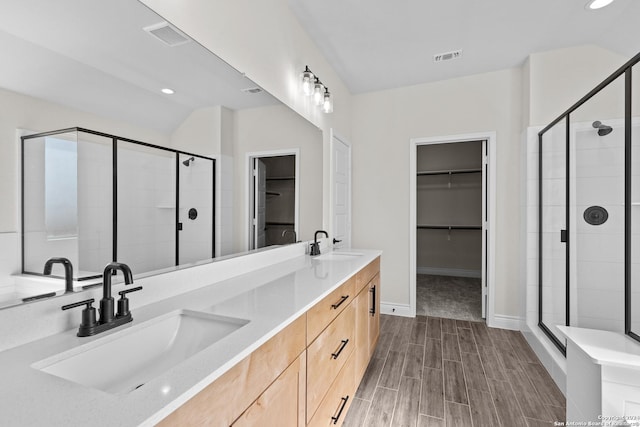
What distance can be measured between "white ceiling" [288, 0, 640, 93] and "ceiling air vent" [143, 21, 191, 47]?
126cm

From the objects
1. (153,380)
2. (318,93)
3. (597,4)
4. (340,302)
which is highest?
(597,4)

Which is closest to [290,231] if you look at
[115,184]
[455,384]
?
[115,184]

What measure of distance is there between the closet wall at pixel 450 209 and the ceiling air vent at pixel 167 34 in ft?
15.3

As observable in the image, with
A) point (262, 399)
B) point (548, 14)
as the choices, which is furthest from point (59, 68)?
point (548, 14)

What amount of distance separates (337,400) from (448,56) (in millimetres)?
3096

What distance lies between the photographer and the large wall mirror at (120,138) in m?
0.78

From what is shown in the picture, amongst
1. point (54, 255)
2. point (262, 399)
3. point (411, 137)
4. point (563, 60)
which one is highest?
→ point (563, 60)

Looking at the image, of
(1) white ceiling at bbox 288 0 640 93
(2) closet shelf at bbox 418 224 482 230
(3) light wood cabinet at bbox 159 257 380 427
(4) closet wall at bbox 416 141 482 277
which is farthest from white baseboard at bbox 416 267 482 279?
(3) light wood cabinet at bbox 159 257 380 427

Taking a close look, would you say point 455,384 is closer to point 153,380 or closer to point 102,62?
point 153,380

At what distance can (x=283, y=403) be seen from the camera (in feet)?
3.22

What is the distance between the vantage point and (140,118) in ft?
3.68

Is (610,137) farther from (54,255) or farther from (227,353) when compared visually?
(54,255)

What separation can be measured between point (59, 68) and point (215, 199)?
2.56 feet

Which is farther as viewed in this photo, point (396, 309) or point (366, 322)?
point (396, 309)
